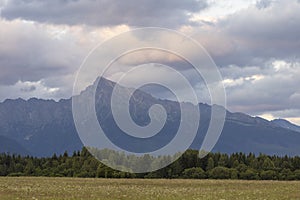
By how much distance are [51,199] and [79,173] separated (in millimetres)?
94488

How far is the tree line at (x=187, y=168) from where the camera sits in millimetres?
123906

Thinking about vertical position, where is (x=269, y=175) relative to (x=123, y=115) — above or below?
below

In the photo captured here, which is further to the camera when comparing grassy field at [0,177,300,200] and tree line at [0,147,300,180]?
tree line at [0,147,300,180]

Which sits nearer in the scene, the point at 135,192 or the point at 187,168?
the point at 135,192

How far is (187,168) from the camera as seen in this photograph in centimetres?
14250

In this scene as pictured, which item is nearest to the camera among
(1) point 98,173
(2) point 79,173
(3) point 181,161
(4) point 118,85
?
(4) point 118,85

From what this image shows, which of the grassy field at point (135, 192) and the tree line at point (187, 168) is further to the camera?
the tree line at point (187, 168)

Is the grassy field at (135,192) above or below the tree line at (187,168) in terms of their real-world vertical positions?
below

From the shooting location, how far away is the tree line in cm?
12391

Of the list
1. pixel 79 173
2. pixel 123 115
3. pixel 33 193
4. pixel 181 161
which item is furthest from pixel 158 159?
pixel 33 193

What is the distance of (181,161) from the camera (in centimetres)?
14312

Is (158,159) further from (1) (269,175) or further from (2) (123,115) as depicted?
(2) (123,115)

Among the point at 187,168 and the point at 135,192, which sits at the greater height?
Answer: the point at 187,168

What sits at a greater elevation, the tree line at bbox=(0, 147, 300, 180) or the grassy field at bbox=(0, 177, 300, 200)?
the tree line at bbox=(0, 147, 300, 180)
